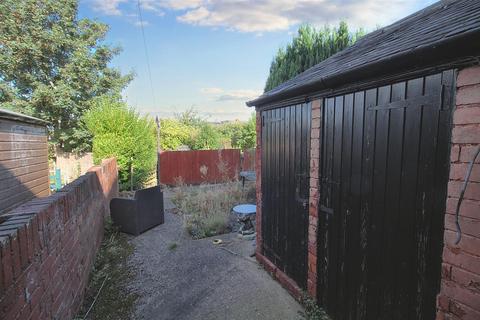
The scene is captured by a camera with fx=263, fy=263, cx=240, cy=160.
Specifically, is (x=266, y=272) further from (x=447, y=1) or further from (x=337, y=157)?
(x=447, y=1)

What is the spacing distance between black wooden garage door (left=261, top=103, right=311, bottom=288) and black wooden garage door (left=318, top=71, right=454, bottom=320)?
13.8 inches

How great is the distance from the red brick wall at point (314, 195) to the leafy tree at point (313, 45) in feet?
26.1

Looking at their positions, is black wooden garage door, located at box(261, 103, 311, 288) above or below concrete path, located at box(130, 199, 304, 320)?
above

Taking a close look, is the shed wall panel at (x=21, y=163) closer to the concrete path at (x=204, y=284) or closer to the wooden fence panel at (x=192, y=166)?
the concrete path at (x=204, y=284)

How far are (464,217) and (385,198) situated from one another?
59 centimetres

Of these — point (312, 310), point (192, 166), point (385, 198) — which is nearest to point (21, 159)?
point (312, 310)

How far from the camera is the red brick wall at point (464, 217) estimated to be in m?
1.43

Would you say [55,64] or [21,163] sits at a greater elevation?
[55,64]

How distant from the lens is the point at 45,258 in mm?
2109

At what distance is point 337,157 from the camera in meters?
2.59

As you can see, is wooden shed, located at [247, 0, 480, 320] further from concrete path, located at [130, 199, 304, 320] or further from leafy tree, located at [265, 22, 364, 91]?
leafy tree, located at [265, 22, 364, 91]

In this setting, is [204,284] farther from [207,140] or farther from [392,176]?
[207,140]

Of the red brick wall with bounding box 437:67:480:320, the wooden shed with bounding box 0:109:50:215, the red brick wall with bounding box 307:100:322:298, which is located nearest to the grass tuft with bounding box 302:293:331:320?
the red brick wall with bounding box 307:100:322:298

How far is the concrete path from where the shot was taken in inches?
121
